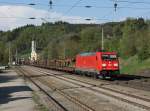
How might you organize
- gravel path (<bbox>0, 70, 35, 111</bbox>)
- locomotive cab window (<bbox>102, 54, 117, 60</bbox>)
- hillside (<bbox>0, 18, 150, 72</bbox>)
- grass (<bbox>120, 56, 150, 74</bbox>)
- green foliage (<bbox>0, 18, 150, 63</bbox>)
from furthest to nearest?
green foliage (<bbox>0, 18, 150, 63</bbox>) < hillside (<bbox>0, 18, 150, 72</bbox>) < grass (<bbox>120, 56, 150, 74</bbox>) < locomotive cab window (<bbox>102, 54, 117, 60</bbox>) < gravel path (<bbox>0, 70, 35, 111</bbox>)

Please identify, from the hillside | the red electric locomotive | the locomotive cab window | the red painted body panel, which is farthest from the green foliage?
the locomotive cab window

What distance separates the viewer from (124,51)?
85.2 meters

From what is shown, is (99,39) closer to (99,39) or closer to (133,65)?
(99,39)

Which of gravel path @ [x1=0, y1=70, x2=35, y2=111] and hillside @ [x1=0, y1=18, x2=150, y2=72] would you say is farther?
Result: hillside @ [x1=0, y1=18, x2=150, y2=72]

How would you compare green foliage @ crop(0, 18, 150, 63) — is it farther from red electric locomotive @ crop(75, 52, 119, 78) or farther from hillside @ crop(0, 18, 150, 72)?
red electric locomotive @ crop(75, 52, 119, 78)

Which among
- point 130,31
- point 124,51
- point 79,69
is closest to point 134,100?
point 79,69

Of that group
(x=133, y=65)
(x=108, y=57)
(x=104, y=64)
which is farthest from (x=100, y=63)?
(x=133, y=65)

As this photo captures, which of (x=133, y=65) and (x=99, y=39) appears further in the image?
(x=99, y=39)

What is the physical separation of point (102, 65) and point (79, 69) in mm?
15711

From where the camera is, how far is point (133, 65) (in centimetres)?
7281

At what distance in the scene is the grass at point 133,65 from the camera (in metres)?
66.8

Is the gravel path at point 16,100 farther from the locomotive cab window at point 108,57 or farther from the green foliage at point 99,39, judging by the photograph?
the green foliage at point 99,39

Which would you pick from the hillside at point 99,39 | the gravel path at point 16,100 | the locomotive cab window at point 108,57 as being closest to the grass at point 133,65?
the hillside at point 99,39

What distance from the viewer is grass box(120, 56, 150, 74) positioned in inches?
2628
